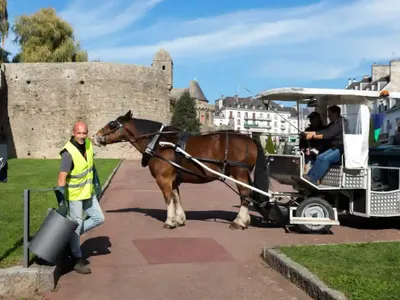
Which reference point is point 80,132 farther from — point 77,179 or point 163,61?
point 163,61

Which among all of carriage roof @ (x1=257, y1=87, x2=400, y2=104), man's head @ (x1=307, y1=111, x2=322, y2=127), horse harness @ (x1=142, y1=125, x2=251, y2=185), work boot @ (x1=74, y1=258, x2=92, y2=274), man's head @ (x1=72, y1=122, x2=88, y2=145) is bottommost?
work boot @ (x1=74, y1=258, x2=92, y2=274)

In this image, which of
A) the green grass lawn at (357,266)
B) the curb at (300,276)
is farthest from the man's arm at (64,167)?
the green grass lawn at (357,266)

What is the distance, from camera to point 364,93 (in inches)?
344

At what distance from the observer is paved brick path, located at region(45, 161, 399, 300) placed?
18.9 feet

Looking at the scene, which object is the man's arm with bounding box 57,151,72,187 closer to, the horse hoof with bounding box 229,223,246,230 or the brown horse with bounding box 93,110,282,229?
the brown horse with bounding box 93,110,282,229

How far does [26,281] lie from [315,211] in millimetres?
5393

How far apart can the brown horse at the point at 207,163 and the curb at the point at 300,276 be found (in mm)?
2206

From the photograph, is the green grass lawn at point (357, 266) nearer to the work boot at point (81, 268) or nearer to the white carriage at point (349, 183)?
the white carriage at point (349, 183)

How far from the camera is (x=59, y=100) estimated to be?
45.9m

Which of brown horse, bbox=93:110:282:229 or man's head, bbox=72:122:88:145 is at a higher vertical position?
man's head, bbox=72:122:88:145

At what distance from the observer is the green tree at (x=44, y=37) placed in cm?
5199

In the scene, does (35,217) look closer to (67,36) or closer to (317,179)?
(317,179)

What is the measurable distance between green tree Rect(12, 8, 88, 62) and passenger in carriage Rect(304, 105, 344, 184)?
47278 millimetres

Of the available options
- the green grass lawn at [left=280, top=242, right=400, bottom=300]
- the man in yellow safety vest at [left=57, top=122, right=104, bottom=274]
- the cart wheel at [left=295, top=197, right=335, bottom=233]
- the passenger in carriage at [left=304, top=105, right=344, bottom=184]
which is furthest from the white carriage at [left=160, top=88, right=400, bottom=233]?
the man in yellow safety vest at [left=57, top=122, right=104, bottom=274]
